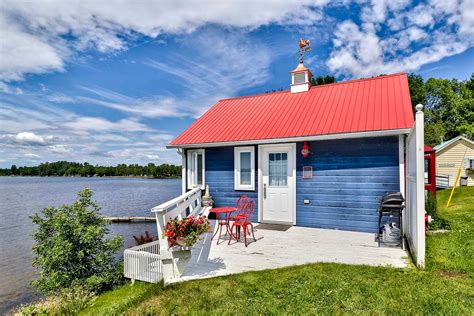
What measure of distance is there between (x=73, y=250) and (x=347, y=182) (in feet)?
21.1

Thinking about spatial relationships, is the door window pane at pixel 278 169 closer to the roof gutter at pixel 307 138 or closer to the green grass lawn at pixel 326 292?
the roof gutter at pixel 307 138

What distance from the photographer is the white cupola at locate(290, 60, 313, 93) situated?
934 cm

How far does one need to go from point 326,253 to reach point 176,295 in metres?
2.80

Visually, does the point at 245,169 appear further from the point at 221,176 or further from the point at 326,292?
the point at 326,292

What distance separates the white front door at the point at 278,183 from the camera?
7.29 m

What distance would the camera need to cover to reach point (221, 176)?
812 cm

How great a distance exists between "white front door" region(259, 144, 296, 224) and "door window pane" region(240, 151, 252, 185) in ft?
1.31

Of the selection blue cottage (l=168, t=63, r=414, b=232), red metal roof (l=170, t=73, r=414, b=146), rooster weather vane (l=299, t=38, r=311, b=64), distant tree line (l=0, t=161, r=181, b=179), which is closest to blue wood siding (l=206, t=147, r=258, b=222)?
blue cottage (l=168, t=63, r=414, b=232)

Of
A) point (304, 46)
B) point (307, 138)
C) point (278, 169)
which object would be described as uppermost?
point (304, 46)

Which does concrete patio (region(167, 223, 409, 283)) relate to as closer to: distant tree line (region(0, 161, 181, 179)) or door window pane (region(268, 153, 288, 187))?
door window pane (region(268, 153, 288, 187))

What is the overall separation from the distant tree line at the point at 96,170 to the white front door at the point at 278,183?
227 feet

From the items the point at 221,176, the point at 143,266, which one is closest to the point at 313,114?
the point at 221,176

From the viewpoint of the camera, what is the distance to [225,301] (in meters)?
3.38

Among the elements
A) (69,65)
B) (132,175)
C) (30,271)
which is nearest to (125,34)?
(69,65)
